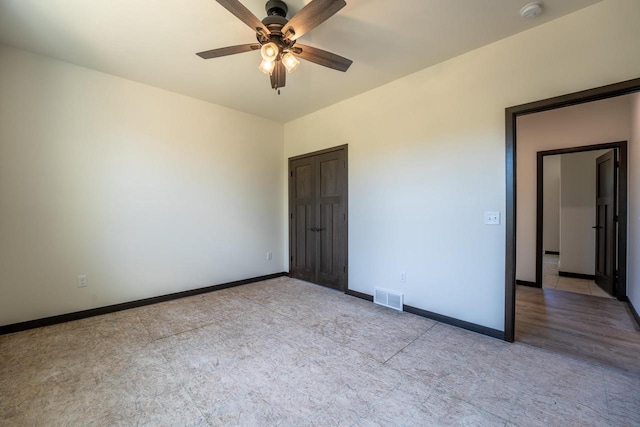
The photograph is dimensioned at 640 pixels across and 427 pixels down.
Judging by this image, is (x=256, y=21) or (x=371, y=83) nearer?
(x=256, y=21)

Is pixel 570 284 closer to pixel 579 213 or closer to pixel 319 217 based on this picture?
pixel 579 213

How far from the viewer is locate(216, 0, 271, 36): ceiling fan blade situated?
1.61 metres

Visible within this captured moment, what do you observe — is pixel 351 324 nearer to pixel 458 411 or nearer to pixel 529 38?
pixel 458 411

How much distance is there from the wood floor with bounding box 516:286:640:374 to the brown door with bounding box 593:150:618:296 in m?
0.62

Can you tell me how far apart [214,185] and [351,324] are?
9.24 ft

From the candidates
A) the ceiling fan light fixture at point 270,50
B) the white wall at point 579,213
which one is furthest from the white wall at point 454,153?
the white wall at point 579,213

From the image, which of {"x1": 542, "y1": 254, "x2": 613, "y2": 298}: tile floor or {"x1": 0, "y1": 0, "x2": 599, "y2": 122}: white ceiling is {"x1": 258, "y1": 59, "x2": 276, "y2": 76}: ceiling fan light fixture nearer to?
{"x1": 0, "y1": 0, "x2": 599, "y2": 122}: white ceiling

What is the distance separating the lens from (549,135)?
13.6 ft

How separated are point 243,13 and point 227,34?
2.71 feet

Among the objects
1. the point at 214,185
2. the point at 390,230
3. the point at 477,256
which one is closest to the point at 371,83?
the point at 390,230

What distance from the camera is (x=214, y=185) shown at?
160 inches

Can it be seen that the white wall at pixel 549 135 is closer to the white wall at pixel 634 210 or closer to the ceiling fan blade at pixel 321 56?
the white wall at pixel 634 210

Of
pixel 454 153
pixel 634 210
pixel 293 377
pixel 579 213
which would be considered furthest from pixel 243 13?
pixel 579 213

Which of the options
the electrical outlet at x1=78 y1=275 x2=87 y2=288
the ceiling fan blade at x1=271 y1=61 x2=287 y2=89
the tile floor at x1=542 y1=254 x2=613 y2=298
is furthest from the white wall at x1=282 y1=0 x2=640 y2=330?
the electrical outlet at x1=78 y1=275 x2=87 y2=288
